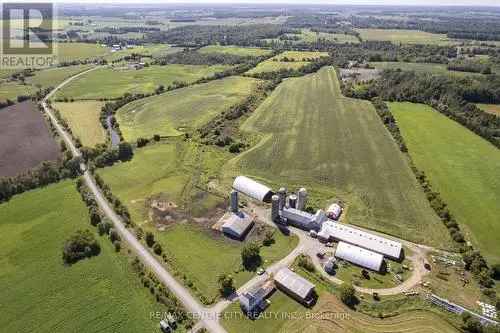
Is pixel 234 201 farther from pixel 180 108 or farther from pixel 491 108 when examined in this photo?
pixel 491 108

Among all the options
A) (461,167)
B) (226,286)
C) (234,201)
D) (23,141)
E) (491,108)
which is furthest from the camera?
(491,108)

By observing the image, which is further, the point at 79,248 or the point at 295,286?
the point at 79,248

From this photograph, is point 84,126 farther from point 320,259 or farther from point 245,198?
point 320,259

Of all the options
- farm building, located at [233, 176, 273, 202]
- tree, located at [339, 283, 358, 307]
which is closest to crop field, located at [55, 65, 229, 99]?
farm building, located at [233, 176, 273, 202]

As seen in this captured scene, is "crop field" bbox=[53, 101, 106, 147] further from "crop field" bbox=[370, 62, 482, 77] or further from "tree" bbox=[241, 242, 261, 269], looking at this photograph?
"crop field" bbox=[370, 62, 482, 77]

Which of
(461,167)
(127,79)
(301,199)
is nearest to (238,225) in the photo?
(301,199)

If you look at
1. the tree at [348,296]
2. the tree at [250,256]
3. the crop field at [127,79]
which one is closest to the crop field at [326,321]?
the tree at [348,296]

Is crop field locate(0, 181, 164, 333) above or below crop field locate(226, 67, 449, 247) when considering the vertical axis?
below
